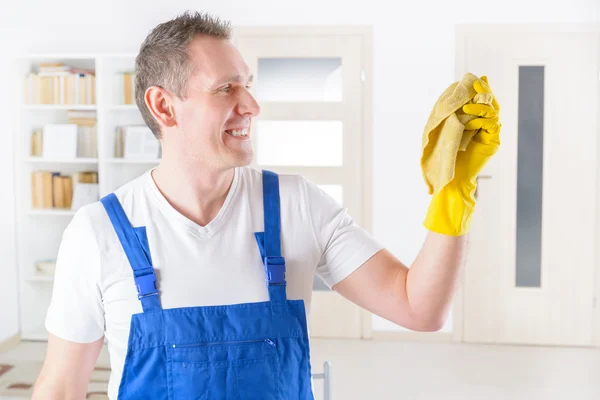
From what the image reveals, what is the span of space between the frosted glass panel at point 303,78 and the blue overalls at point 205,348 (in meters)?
3.49

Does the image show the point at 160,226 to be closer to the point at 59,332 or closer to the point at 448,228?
the point at 59,332

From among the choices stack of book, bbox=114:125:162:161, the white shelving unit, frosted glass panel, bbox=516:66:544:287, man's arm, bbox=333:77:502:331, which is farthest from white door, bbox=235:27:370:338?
man's arm, bbox=333:77:502:331

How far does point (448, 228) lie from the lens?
3.59ft

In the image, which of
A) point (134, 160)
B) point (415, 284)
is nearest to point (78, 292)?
point (415, 284)

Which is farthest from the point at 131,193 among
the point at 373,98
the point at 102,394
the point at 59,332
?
the point at 373,98

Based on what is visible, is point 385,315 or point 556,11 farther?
point 556,11

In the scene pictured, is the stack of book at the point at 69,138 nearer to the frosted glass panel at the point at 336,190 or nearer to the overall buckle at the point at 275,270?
the frosted glass panel at the point at 336,190

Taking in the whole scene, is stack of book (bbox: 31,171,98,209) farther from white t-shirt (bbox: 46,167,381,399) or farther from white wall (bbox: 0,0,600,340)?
white t-shirt (bbox: 46,167,381,399)

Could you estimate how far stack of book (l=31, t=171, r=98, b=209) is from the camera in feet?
14.9

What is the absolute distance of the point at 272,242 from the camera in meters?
1.21

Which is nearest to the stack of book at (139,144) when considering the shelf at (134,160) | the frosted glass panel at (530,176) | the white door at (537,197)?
the shelf at (134,160)

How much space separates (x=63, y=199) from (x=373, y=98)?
2.20 m

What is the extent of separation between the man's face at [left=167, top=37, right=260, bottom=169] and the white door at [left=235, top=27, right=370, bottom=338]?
3368 millimetres

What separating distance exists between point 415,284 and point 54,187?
3.88 meters
